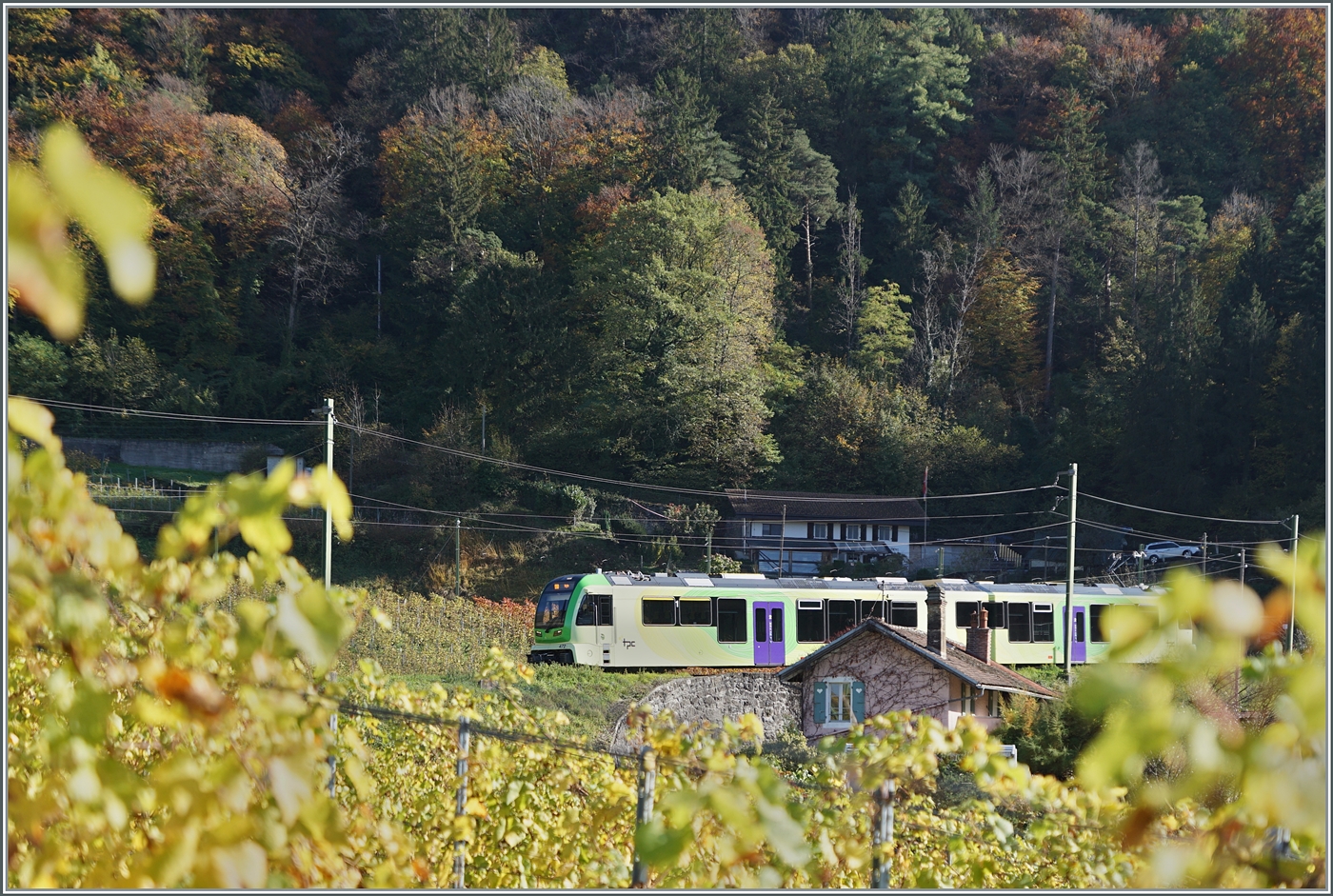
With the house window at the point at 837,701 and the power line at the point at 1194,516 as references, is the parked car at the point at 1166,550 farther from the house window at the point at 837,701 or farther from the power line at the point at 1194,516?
the house window at the point at 837,701

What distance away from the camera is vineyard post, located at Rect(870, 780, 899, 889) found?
4.13 m

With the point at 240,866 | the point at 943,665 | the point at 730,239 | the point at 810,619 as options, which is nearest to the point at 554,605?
the point at 810,619

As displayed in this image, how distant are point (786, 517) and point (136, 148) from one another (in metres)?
28.0

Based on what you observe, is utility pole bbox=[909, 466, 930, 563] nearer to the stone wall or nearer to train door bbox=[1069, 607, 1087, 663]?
train door bbox=[1069, 607, 1087, 663]

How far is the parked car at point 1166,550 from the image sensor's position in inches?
1439

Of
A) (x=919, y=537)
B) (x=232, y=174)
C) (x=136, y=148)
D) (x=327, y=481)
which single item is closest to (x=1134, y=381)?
(x=919, y=537)

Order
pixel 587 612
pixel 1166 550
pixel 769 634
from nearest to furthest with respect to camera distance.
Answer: pixel 587 612 → pixel 769 634 → pixel 1166 550

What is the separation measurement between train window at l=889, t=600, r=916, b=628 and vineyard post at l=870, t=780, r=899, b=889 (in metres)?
21.6

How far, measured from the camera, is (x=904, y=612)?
2548 centimetres

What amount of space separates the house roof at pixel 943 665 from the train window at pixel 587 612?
434cm

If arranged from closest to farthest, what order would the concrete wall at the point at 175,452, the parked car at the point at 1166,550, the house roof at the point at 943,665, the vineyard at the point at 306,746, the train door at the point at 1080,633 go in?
the vineyard at the point at 306,746 → the house roof at the point at 943,665 → the train door at the point at 1080,633 → the parked car at the point at 1166,550 → the concrete wall at the point at 175,452

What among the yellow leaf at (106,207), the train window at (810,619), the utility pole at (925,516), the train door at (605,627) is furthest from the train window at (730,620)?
the yellow leaf at (106,207)

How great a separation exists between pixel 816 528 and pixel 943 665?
20836mm

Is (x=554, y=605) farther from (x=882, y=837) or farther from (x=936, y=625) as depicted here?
(x=882, y=837)
